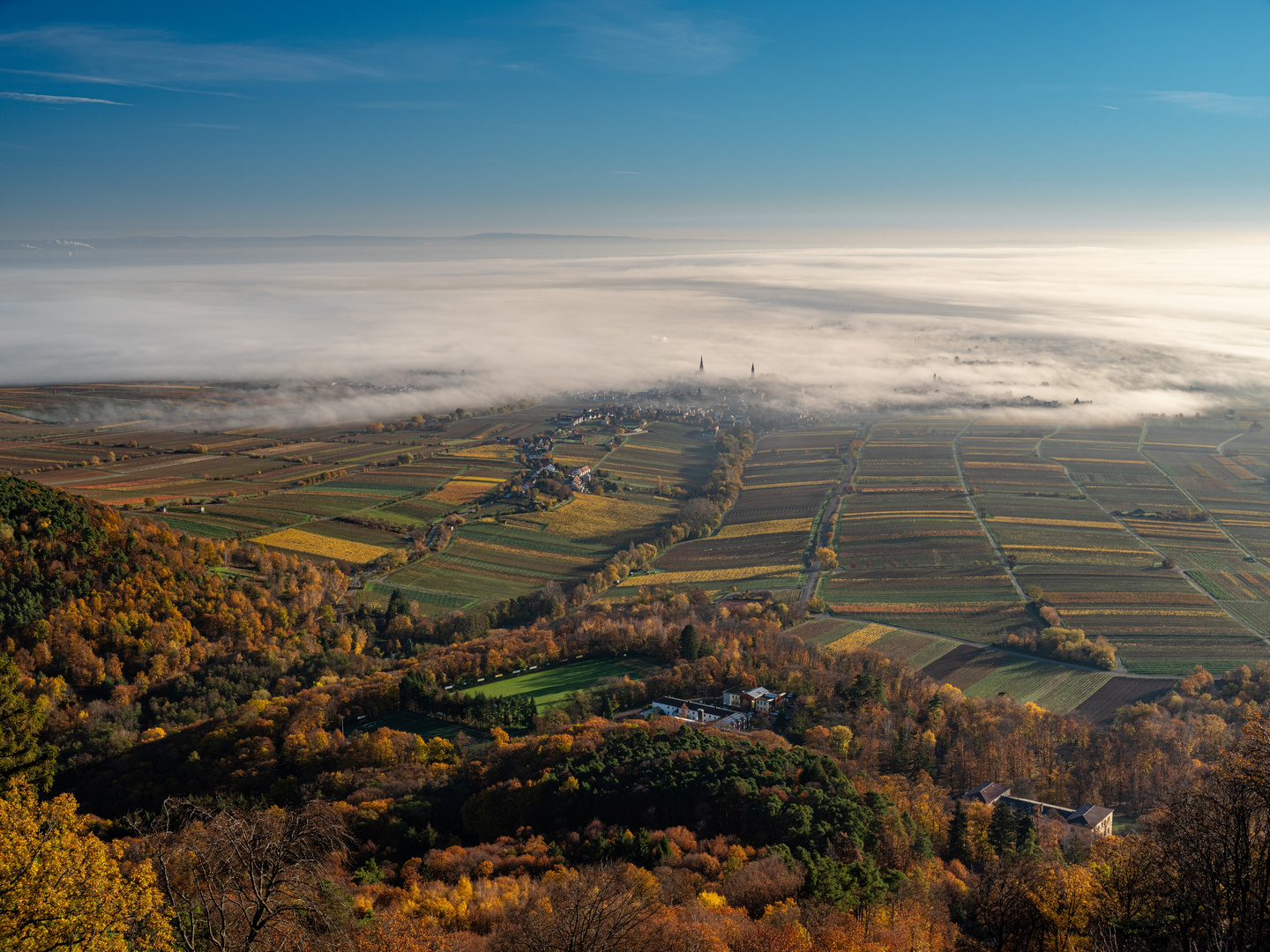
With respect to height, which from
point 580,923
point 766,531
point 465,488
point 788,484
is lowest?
point 766,531

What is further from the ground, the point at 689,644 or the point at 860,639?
the point at 689,644

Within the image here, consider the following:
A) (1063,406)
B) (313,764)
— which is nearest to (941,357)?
(1063,406)

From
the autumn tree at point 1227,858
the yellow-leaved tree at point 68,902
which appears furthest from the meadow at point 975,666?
the yellow-leaved tree at point 68,902

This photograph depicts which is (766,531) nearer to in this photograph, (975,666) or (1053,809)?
(975,666)

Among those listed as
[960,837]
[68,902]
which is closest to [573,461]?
[960,837]

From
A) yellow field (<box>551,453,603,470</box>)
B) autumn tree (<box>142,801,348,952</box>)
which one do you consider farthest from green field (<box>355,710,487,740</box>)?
yellow field (<box>551,453,603,470</box>)

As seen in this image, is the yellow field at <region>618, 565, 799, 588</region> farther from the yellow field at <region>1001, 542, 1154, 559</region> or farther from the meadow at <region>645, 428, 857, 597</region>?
the yellow field at <region>1001, 542, 1154, 559</region>

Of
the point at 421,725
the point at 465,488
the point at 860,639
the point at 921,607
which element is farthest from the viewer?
the point at 465,488

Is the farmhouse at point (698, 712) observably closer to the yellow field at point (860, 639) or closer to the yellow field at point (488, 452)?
the yellow field at point (860, 639)
